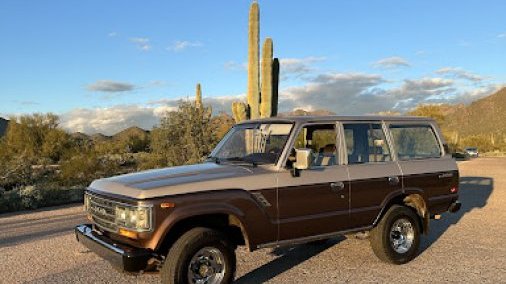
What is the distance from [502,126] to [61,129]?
86.3m

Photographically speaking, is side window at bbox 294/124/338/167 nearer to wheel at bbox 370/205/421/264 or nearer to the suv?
the suv

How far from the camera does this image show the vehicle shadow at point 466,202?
29.4 feet

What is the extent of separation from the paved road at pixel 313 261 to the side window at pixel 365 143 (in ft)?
5.09

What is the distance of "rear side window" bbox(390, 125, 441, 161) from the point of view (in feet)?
24.3

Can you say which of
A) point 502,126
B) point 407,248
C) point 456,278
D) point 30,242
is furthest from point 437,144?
point 502,126

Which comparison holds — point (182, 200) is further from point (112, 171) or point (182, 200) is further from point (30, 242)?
point (112, 171)

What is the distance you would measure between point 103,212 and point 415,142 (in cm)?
486

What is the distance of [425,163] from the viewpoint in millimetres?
7566

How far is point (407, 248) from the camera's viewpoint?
284 inches

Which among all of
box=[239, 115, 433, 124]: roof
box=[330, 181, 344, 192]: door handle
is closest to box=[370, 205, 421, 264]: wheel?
box=[330, 181, 344, 192]: door handle

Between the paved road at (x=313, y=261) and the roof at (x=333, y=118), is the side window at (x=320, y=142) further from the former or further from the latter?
the paved road at (x=313, y=261)

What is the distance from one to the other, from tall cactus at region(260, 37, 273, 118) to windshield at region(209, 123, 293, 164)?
11.7 m

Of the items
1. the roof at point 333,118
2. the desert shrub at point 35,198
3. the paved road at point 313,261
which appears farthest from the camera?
the desert shrub at point 35,198

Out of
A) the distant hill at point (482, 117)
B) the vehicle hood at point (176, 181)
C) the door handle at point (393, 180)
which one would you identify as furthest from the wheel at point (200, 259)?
the distant hill at point (482, 117)
